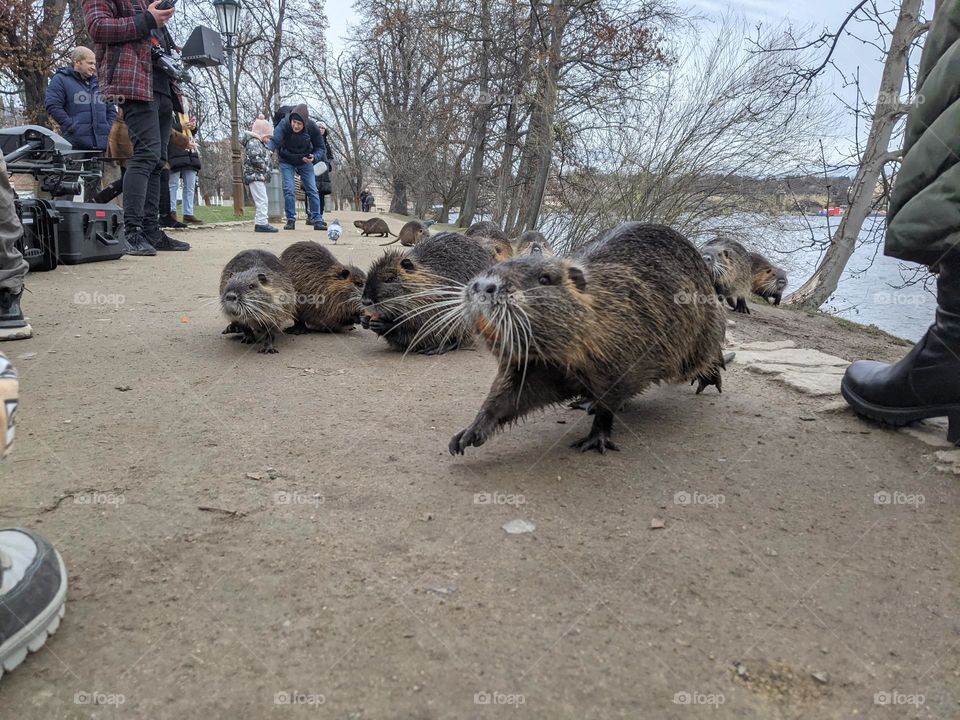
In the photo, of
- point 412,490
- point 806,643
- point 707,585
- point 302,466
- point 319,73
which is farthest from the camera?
point 319,73

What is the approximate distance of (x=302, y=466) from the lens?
265 centimetres

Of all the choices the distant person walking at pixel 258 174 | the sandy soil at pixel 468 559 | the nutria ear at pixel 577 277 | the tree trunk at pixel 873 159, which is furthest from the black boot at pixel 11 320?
the tree trunk at pixel 873 159

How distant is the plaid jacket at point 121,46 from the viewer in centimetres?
655

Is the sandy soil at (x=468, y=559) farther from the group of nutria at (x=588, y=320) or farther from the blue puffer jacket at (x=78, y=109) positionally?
the blue puffer jacket at (x=78, y=109)

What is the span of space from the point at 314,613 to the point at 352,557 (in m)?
0.28

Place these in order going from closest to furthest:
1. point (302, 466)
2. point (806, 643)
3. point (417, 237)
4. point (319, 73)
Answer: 1. point (806, 643)
2. point (302, 466)
3. point (417, 237)
4. point (319, 73)

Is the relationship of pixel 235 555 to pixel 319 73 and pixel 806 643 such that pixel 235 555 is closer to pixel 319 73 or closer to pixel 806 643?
pixel 806 643

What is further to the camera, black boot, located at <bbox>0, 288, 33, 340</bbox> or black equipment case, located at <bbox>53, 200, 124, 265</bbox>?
black equipment case, located at <bbox>53, 200, 124, 265</bbox>

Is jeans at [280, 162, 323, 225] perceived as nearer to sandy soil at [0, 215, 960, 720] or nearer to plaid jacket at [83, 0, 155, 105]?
plaid jacket at [83, 0, 155, 105]

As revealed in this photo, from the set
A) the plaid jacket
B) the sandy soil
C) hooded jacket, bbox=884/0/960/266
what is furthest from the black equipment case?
hooded jacket, bbox=884/0/960/266

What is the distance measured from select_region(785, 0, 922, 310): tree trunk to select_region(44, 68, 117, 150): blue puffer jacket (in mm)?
10026

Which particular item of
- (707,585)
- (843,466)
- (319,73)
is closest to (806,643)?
(707,585)

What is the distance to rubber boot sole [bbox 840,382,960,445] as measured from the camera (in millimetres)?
2854

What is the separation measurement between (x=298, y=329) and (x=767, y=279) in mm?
7036
